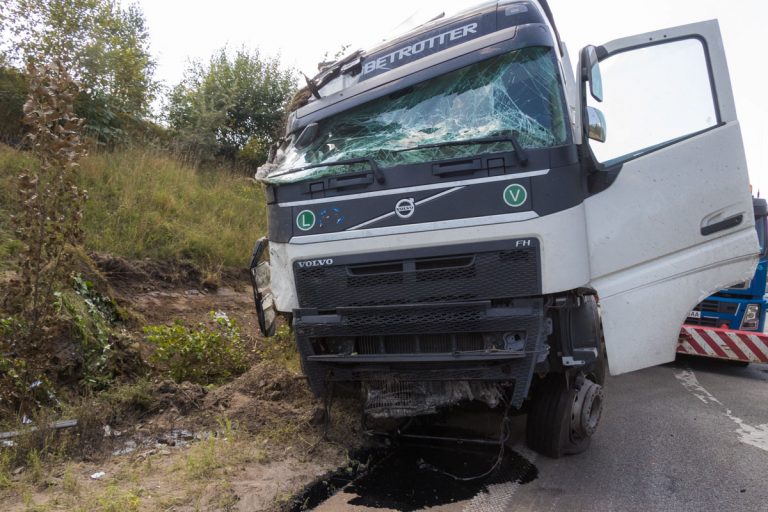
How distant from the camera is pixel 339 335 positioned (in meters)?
4.16

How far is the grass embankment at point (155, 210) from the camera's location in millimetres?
7652

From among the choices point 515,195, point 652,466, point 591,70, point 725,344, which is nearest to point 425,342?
point 515,195

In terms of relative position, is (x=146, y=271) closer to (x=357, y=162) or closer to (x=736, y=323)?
(x=357, y=162)

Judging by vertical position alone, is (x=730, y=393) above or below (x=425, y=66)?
below

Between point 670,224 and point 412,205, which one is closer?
point 412,205

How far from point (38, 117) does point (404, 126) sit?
8.17 ft

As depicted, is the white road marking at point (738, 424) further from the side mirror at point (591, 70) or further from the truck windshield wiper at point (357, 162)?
the truck windshield wiper at point (357, 162)

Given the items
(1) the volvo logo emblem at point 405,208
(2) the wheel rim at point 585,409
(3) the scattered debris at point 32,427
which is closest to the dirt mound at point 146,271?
(3) the scattered debris at point 32,427

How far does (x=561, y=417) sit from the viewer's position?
4332mm

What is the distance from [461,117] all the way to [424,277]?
3.63ft

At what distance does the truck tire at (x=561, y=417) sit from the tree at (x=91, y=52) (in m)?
8.53

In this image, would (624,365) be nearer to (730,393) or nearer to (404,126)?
(404,126)

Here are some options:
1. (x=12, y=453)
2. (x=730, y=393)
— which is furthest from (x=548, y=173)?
(x=730, y=393)

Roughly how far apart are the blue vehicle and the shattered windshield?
5594 mm
